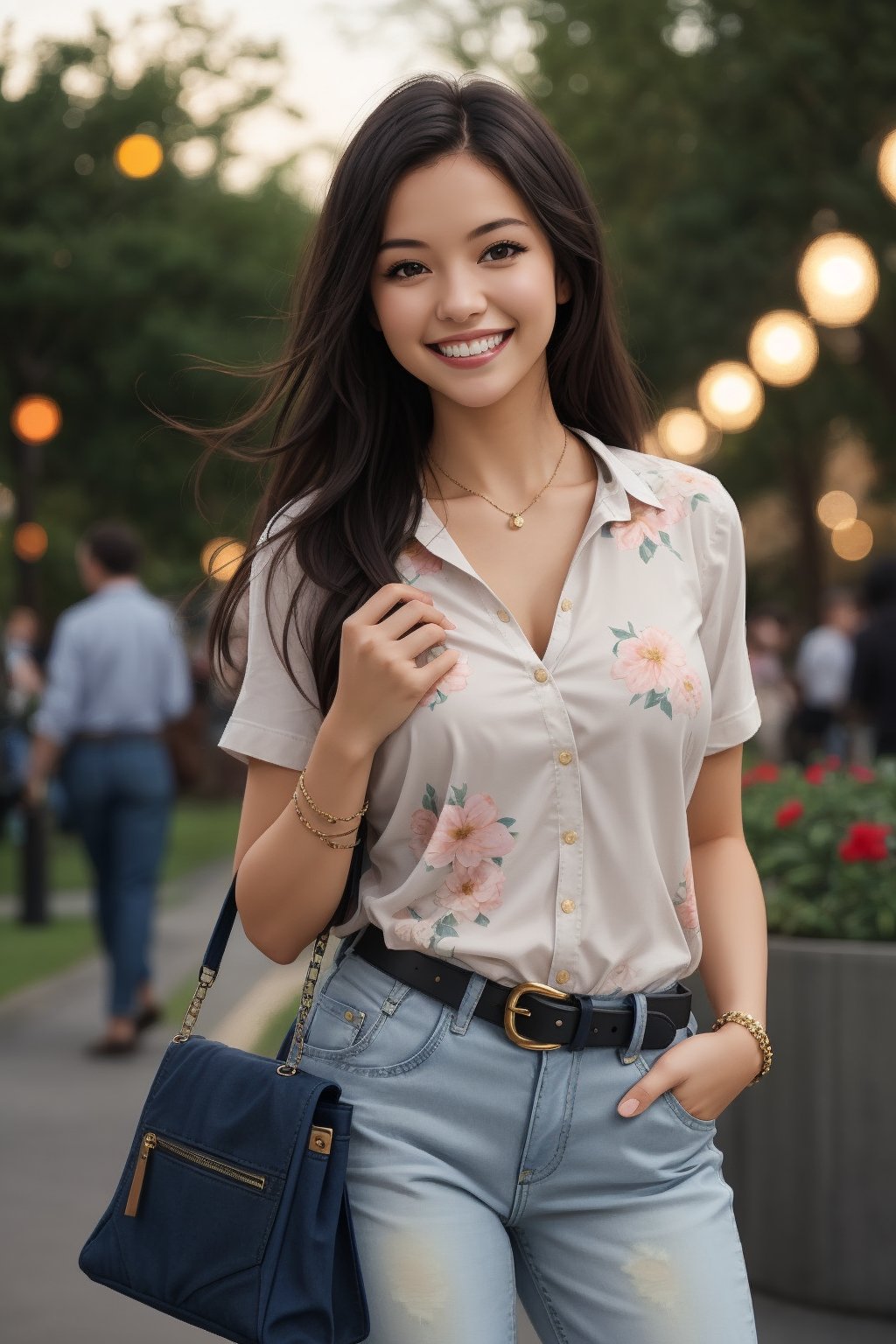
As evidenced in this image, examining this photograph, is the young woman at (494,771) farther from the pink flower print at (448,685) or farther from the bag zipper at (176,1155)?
the bag zipper at (176,1155)

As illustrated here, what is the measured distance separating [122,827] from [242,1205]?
6085 millimetres

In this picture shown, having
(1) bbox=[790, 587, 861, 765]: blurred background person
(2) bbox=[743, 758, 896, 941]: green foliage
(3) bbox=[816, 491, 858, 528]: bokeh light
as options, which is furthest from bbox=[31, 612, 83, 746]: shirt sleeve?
(3) bbox=[816, 491, 858, 528]: bokeh light

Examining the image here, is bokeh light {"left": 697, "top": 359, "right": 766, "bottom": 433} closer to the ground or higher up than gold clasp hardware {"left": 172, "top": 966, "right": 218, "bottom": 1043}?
higher up

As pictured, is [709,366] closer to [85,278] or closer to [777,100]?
[777,100]

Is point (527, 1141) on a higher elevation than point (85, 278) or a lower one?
lower

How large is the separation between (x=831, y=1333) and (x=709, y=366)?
1819cm

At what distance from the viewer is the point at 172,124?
1644 cm

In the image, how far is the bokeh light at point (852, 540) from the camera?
66.9 m

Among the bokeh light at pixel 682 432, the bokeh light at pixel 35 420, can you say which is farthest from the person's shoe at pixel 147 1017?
the bokeh light at pixel 682 432

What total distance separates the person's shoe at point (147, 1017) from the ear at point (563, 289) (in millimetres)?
5924

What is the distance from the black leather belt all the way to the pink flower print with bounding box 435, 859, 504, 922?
0.07 m

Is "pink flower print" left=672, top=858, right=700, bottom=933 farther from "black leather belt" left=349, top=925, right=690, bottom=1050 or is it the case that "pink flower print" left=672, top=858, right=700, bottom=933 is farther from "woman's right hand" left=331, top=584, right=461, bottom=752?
"woman's right hand" left=331, top=584, right=461, bottom=752

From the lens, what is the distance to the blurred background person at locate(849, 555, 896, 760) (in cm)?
998

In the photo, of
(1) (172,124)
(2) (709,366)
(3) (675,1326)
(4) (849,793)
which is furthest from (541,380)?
(2) (709,366)
